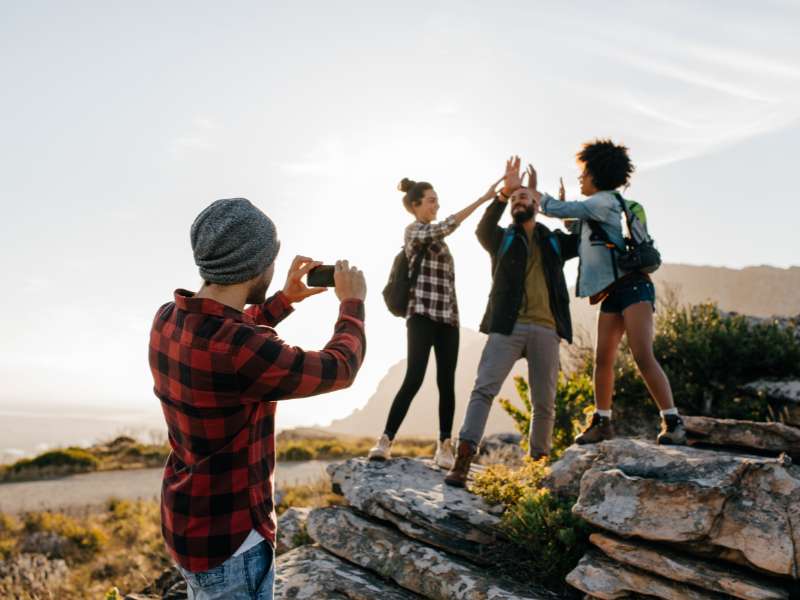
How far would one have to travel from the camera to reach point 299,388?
2.16 m

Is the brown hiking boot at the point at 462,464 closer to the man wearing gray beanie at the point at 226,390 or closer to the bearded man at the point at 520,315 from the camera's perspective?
the bearded man at the point at 520,315

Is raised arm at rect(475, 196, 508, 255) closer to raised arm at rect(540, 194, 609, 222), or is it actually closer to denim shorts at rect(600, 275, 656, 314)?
raised arm at rect(540, 194, 609, 222)

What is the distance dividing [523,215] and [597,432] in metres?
2.04

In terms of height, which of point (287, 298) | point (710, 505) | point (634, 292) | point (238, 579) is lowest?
point (710, 505)

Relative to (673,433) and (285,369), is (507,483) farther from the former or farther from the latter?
(285,369)

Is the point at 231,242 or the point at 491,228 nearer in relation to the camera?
the point at 231,242

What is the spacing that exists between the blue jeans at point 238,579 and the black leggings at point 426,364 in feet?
12.1

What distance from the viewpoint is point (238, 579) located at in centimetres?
220

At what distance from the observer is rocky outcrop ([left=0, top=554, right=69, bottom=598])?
8703 mm

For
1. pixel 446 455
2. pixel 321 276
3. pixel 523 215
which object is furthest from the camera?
pixel 446 455

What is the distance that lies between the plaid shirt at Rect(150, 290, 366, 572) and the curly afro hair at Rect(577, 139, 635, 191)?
361cm

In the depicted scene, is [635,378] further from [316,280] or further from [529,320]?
[316,280]

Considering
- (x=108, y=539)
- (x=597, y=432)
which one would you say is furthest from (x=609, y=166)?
(x=108, y=539)

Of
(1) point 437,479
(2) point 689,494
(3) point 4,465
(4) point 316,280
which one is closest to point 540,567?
(2) point 689,494
